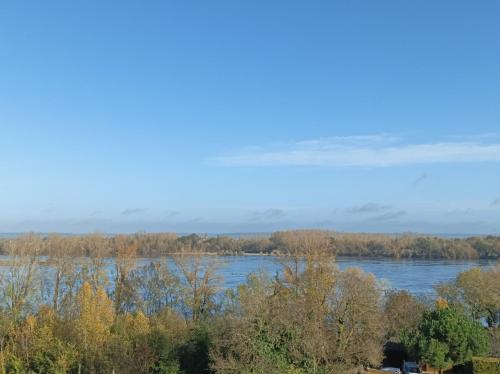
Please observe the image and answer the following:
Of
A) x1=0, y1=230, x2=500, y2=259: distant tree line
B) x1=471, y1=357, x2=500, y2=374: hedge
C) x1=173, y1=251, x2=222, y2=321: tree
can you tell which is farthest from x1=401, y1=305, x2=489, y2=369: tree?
x1=0, y1=230, x2=500, y2=259: distant tree line

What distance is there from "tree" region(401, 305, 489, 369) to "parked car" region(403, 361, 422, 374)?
84 centimetres

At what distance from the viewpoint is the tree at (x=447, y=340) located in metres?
23.9

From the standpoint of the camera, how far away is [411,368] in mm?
25906

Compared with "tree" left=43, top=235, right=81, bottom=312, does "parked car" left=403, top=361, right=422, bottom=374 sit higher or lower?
lower

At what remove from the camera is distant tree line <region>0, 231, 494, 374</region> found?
18.7 meters

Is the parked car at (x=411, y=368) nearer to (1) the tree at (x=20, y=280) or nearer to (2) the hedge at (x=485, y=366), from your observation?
(2) the hedge at (x=485, y=366)

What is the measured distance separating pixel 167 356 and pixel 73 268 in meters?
15.8

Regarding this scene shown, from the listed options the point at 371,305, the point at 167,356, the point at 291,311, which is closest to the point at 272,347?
the point at 291,311

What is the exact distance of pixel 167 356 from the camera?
19906mm

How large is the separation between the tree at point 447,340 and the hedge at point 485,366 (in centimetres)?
66

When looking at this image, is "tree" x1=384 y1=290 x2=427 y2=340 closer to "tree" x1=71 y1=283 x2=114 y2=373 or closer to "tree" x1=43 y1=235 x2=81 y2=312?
"tree" x1=71 y1=283 x2=114 y2=373

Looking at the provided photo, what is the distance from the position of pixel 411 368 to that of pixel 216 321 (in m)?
10.3

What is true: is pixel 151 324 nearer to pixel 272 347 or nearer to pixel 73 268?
pixel 272 347

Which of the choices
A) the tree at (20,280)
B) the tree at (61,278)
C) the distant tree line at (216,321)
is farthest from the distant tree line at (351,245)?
the tree at (20,280)
